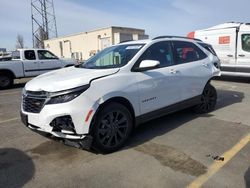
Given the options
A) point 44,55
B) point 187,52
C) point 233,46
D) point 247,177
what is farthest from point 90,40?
point 247,177

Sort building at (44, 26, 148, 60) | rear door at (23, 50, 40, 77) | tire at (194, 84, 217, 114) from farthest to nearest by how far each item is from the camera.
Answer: building at (44, 26, 148, 60)
rear door at (23, 50, 40, 77)
tire at (194, 84, 217, 114)

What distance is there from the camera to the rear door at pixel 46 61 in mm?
13680

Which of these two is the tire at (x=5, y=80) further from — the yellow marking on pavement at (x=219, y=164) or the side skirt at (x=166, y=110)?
the yellow marking on pavement at (x=219, y=164)

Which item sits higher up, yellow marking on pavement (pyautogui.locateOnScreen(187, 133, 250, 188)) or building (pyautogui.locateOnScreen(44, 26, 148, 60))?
building (pyautogui.locateOnScreen(44, 26, 148, 60))

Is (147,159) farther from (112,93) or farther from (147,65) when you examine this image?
(147,65)

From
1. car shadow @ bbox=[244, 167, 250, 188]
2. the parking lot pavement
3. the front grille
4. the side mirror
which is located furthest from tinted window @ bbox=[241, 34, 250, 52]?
the front grille

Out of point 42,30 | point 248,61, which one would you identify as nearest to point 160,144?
point 248,61

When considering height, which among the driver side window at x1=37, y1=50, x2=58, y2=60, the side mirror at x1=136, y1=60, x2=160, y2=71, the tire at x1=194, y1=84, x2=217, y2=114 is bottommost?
the tire at x1=194, y1=84, x2=217, y2=114

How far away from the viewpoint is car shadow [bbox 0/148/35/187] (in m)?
3.50

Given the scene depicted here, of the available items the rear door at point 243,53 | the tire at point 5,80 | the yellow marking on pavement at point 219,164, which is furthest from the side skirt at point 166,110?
the tire at point 5,80

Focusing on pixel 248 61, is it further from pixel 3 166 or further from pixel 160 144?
pixel 3 166

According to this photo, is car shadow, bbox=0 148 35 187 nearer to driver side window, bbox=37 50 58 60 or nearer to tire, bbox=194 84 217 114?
tire, bbox=194 84 217 114

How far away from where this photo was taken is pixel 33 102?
13.6 feet

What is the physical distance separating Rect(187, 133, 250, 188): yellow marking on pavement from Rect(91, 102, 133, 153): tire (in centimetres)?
145
